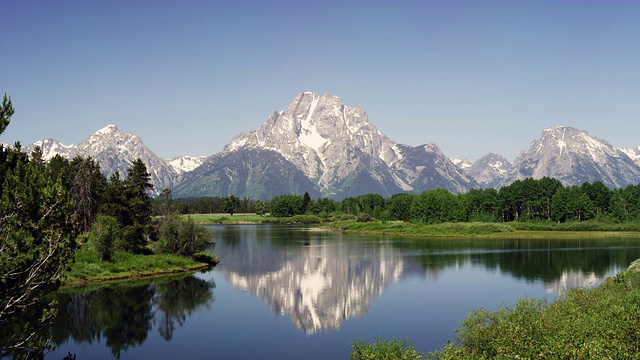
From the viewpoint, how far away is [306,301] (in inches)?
2842

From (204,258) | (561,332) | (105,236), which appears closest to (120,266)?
(105,236)

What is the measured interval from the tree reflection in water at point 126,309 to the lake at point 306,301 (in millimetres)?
124

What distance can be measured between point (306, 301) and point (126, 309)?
2332cm

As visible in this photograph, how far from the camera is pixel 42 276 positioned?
1080 inches

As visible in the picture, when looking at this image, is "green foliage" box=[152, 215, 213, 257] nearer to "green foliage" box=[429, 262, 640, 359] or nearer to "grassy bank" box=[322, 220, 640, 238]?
"green foliage" box=[429, 262, 640, 359]

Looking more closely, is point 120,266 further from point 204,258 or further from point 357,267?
point 357,267

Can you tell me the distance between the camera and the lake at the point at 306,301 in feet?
169

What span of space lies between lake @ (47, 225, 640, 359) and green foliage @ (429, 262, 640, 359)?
10.9 metres

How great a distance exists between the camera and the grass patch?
83812 mm

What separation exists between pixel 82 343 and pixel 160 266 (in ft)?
141

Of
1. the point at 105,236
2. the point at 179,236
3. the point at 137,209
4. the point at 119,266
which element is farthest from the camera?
the point at 137,209

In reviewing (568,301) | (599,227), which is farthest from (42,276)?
(599,227)

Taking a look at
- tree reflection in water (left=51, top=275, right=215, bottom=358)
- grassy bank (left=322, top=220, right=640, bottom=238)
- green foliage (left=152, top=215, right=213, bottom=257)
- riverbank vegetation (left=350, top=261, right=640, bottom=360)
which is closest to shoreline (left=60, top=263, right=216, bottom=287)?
tree reflection in water (left=51, top=275, right=215, bottom=358)

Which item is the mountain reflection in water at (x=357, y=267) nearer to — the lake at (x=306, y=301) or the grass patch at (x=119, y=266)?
the lake at (x=306, y=301)
